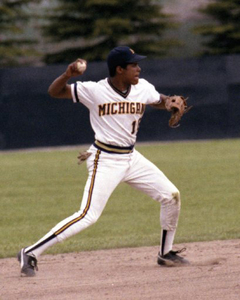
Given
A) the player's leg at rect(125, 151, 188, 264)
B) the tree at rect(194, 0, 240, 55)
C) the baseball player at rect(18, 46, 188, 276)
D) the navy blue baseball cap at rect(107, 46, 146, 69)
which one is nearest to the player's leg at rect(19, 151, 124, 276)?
the baseball player at rect(18, 46, 188, 276)

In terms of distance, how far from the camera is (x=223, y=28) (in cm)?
3244

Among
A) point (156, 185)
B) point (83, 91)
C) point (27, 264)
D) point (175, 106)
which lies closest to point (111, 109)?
point (83, 91)

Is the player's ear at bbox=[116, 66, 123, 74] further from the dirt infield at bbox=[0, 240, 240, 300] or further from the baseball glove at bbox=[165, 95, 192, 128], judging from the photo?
the dirt infield at bbox=[0, 240, 240, 300]

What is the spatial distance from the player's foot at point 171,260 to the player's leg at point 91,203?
2.92 feet

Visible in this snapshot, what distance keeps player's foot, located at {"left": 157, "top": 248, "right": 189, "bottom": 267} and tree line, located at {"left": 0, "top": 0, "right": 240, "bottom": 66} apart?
24609 mm

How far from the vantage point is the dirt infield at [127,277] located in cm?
633

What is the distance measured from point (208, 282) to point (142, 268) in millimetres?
976

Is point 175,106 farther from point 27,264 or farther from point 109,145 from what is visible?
point 27,264

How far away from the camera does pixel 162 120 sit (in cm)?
2366

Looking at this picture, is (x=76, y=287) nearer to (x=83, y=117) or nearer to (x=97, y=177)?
(x=97, y=177)

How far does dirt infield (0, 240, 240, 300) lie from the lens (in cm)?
633

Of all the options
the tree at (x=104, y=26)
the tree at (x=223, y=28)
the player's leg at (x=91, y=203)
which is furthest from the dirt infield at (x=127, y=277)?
the tree at (x=223, y=28)

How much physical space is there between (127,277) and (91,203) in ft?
2.35

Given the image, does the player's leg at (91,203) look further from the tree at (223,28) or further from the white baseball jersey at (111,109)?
the tree at (223,28)
